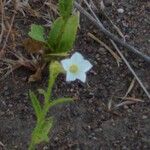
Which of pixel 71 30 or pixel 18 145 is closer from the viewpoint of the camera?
pixel 18 145

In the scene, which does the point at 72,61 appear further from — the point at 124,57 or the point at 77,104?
the point at 124,57

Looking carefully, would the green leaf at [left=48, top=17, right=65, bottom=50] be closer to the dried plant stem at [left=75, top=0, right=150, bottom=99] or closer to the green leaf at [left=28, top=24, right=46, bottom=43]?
the green leaf at [left=28, top=24, right=46, bottom=43]

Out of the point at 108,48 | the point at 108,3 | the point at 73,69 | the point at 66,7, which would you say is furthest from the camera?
the point at 108,3

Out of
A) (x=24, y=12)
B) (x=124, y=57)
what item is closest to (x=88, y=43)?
(x=124, y=57)

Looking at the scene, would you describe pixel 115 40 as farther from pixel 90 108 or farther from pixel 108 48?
pixel 90 108

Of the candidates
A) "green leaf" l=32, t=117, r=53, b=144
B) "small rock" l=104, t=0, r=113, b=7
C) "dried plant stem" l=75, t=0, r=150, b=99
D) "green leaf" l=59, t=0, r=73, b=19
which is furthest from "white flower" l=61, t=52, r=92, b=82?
"small rock" l=104, t=0, r=113, b=7

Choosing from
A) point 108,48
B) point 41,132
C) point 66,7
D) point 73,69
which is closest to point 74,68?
point 73,69
